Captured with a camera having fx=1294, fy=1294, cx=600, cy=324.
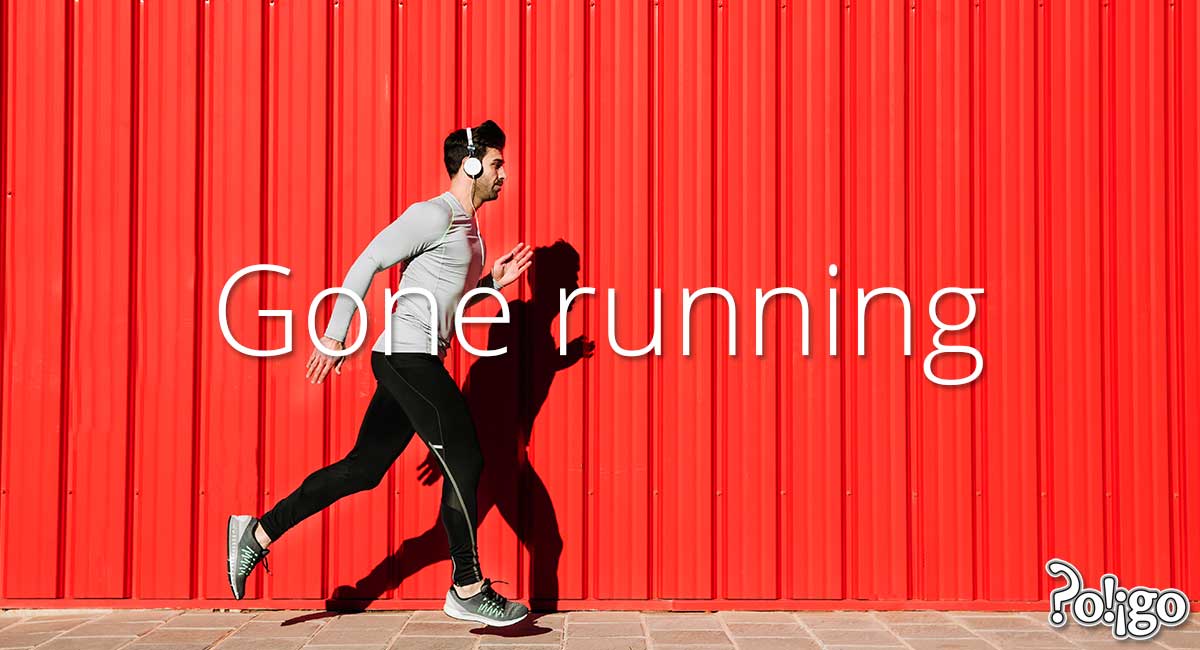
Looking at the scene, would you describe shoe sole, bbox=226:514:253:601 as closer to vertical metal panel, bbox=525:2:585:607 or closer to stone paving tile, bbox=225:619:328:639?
stone paving tile, bbox=225:619:328:639

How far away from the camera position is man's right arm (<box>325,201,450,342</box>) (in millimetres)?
4988

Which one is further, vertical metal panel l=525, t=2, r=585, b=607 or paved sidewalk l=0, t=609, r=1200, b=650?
vertical metal panel l=525, t=2, r=585, b=607

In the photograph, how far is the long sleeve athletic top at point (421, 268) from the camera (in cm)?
500

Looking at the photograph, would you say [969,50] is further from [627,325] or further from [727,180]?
[627,325]

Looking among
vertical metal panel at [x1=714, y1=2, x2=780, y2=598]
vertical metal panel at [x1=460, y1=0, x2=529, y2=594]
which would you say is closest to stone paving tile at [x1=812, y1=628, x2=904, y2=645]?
vertical metal panel at [x1=714, y1=2, x2=780, y2=598]

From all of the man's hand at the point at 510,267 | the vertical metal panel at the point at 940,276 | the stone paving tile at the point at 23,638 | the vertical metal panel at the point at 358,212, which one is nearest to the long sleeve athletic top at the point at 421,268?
the man's hand at the point at 510,267

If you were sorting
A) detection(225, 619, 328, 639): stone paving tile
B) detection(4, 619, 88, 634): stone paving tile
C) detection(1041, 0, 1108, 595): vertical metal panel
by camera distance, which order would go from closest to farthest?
1. detection(225, 619, 328, 639): stone paving tile
2. detection(4, 619, 88, 634): stone paving tile
3. detection(1041, 0, 1108, 595): vertical metal panel

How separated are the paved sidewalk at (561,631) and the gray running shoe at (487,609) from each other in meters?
0.09

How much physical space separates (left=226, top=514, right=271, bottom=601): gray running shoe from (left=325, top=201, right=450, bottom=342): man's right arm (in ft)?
2.74

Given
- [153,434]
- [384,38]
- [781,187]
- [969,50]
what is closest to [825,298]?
[781,187]

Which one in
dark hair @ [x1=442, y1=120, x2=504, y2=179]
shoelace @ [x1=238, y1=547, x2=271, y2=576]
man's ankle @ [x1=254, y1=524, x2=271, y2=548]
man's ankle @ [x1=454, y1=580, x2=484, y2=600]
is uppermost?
dark hair @ [x1=442, y1=120, x2=504, y2=179]

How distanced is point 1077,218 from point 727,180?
1.53 m

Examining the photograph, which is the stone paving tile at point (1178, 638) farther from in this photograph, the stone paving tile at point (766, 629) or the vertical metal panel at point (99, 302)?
the vertical metal panel at point (99, 302)

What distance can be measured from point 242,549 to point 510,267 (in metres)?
1.54
